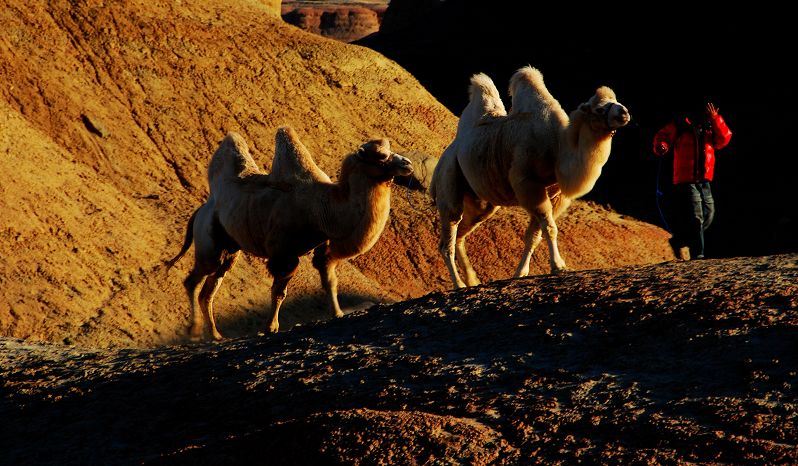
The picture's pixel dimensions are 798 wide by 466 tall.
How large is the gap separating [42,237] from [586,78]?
1073 inches

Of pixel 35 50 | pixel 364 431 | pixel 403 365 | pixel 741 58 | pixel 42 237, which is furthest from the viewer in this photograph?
pixel 741 58

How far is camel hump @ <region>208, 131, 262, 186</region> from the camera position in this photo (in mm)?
13172

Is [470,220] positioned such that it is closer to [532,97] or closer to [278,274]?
[532,97]

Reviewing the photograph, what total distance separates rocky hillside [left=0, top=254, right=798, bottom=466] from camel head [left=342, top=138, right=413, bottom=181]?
2.38 meters

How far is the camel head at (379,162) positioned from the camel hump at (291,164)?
29.1 inches

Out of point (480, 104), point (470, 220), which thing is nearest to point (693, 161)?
point (480, 104)

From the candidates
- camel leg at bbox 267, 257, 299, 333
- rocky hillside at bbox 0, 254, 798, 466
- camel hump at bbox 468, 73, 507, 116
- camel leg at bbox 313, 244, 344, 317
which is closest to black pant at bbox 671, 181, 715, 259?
camel hump at bbox 468, 73, 507, 116

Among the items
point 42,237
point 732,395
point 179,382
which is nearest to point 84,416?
point 179,382

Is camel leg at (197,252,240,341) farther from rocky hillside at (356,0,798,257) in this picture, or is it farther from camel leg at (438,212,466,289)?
rocky hillside at (356,0,798,257)

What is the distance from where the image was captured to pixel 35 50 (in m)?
20.4

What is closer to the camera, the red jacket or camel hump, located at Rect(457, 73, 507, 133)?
the red jacket

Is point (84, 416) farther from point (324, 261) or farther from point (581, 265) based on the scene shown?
point (581, 265)

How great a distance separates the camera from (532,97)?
1208 cm

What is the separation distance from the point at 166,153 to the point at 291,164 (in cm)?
865
